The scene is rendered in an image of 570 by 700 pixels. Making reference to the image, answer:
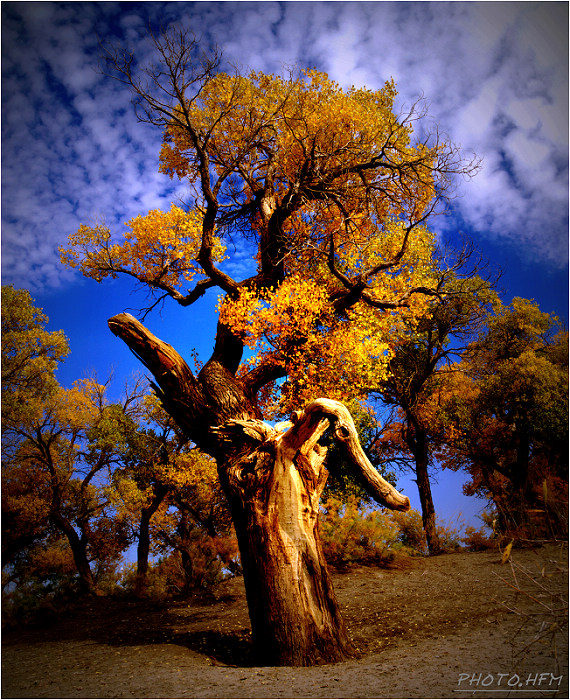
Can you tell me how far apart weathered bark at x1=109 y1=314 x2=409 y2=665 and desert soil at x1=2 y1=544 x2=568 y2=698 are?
48 centimetres

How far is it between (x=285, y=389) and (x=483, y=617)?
5.18 metres

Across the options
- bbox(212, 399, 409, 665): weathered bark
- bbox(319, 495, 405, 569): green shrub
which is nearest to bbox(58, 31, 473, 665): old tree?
bbox(212, 399, 409, 665): weathered bark

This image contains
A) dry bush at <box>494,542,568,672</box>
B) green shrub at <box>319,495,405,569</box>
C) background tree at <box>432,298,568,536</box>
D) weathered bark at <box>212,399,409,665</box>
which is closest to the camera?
dry bush at <box>494,542,568,672</box>

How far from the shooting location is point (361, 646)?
6.33 meters

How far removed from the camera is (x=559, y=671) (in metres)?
3.86

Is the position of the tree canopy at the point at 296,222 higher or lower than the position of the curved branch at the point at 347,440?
higher

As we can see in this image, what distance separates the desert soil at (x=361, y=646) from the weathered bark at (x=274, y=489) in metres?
0.48

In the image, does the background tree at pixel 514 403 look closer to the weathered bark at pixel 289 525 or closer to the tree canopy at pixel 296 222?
the tree canopy at pixel 296 222

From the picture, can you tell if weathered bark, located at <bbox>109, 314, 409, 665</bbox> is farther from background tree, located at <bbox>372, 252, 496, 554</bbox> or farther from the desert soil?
background tree, located at <bbox>372, 252, 496, 554</bbox>

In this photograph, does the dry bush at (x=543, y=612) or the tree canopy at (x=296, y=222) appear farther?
the tree canopy at (x=296, y=222)

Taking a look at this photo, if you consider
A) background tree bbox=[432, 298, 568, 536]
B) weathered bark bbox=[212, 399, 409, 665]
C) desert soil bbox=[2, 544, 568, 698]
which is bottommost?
desert soil bbox=[2, 544, 568, 698]

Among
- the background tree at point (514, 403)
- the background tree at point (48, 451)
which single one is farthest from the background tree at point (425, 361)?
the background tree at point (48, 451)

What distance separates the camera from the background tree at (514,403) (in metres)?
14.4

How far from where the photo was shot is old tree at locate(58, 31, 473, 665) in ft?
21.1
